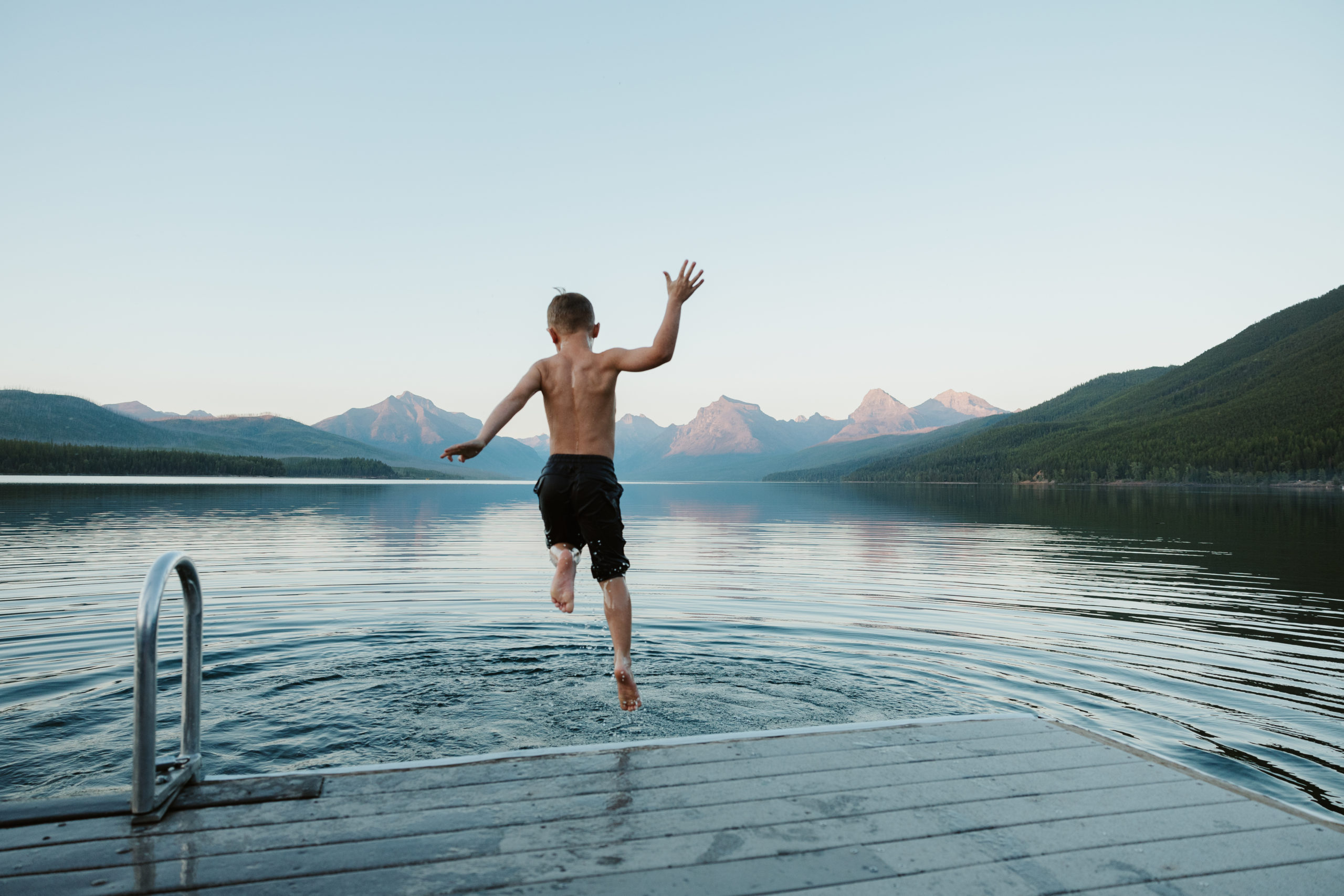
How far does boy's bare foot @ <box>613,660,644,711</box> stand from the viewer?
575 cm

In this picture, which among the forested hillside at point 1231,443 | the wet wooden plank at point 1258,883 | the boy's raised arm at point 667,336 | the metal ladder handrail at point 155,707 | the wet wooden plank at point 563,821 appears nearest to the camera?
the wet wooden plank at point 1258,883

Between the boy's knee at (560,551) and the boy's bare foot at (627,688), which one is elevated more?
the boy's knee at (560,551)

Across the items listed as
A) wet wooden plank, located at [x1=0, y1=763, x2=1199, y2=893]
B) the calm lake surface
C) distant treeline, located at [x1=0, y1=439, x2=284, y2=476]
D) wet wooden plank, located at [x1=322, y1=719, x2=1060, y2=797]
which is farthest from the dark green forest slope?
distant treeline, located at [x1=0, y1=439, x2=284, y2=476]

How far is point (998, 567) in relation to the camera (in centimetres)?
2014

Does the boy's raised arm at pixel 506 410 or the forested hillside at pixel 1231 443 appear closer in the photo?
the boy's raised arm at pixel 506 410

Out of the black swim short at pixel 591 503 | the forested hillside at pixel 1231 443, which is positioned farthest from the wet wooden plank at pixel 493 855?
the forested hillside at pixel 1231 443

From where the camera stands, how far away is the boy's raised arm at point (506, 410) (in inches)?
218

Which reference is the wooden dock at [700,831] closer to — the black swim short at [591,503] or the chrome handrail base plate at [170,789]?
the chrome handrail base plate at [170,789]

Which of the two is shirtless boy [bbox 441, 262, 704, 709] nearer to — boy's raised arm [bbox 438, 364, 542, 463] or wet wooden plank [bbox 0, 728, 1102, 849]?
boy's raised arm [bbox 438, 364, 542, 463]

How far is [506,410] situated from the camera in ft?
18.6

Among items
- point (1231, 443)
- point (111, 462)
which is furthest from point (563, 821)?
point (1231, 443)

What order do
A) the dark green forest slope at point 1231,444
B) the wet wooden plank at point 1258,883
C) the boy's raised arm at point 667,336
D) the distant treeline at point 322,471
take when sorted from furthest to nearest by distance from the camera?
1. the distant treeline at point 322,471
2. the dark green forest slope at point 1231,444
3. the boy's raised arm at point 667,336
4. the wet wooden plank at point 1258,883

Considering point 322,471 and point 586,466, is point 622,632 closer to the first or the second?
point 586,466

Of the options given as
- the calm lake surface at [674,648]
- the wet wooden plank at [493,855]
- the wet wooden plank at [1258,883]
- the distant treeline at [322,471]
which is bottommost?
the calm lake surface at [674,648]
